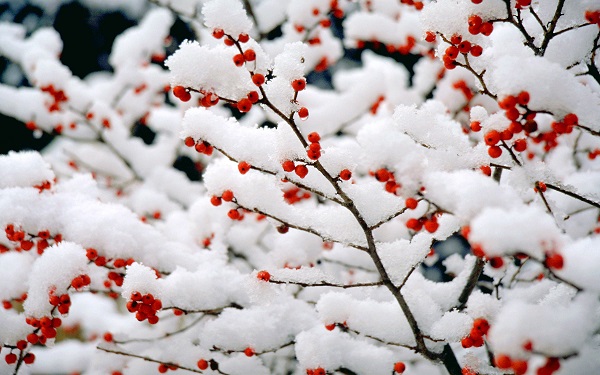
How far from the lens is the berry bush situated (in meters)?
1.28

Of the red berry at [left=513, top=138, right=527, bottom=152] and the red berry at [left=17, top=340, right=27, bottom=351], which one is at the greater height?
the red berry at [left=513, top=138, right=527, bottom=152]

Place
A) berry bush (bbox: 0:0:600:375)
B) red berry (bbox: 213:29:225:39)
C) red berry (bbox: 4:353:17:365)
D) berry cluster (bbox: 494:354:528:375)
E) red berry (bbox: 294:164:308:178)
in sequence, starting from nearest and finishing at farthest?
1. berry cluster (bbox: 494:354:528:375)
2. berry bush (bbox: 0:0:600:375)
3. red berry (bbox: 213:29:225:39)
4. red berry (bbox: 294:164:308:178)
5. red berry (bbox: 4:353:17:365)

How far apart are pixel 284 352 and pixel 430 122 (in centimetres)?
196

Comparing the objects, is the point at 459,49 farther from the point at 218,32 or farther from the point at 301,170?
the point at 218,32

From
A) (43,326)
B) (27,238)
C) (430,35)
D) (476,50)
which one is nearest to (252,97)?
(430,35)

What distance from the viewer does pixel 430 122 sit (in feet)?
5.47

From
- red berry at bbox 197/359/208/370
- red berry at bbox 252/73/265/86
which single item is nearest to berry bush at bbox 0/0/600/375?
red berry at bbox 252/73/265/86

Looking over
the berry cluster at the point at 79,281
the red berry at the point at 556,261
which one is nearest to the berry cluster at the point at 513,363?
the red berry at the point at 556,261

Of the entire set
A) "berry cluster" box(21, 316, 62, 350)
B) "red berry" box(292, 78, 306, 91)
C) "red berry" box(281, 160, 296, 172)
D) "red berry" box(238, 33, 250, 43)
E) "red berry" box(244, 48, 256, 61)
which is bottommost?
"berry cluster" box(21, 316, 62, 350)

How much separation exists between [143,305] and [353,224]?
953 mm

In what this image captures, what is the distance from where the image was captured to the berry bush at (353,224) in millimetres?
1282

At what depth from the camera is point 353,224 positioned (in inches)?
70.9

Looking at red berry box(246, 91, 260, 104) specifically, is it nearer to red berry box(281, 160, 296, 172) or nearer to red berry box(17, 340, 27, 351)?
red berry box(281, 160, 296, 172)

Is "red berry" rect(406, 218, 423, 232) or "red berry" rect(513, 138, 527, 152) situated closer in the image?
"red berry" rect(406, 218, 423, 232)
